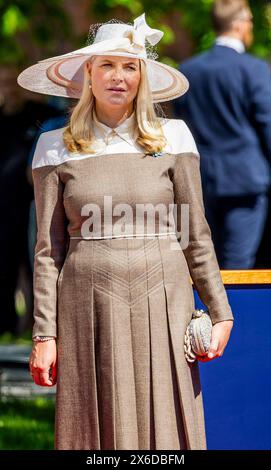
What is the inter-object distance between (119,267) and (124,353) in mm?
276

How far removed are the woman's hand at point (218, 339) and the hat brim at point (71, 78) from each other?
826 millimetres

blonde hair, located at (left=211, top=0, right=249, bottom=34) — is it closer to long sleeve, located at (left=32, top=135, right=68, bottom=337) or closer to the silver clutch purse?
long sleeve, located at (left=32, top=135, right=68, bottom=337)

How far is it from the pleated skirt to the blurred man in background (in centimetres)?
304

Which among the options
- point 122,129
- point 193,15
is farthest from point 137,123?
point 193,15

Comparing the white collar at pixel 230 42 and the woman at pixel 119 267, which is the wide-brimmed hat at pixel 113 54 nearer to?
the woman at pixel 119 267

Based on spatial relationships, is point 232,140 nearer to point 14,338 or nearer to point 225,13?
point 225,13

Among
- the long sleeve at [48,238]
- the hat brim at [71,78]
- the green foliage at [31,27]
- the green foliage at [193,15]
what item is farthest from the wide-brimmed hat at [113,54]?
the green foliage at [31,27]

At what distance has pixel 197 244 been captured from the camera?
166 inches

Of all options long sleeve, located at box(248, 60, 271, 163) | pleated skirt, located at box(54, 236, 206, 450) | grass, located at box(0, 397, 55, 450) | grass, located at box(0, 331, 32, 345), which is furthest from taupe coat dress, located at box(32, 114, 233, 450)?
grass, located at box(0, 331, 32, 345)

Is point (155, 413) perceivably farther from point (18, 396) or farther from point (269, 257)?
point (269, 257)

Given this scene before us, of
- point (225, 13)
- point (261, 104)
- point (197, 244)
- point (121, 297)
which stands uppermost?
point (225, 13)

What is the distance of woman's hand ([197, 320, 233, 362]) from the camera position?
4.14 m

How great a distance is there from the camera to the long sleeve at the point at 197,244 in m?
4.20

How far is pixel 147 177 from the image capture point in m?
4.13
